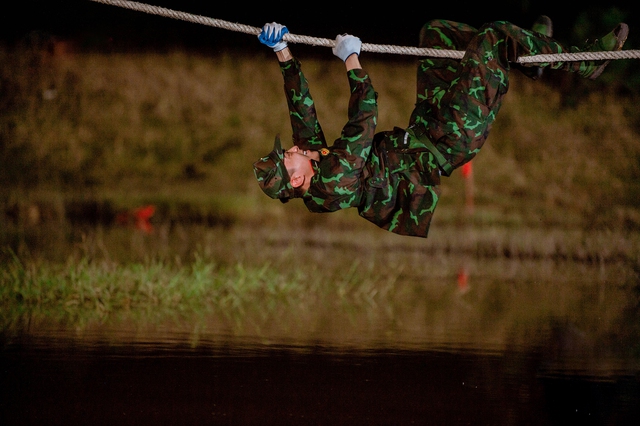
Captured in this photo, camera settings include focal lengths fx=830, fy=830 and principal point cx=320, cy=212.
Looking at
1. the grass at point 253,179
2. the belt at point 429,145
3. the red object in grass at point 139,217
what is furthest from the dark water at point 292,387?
the red object in grass at point 139,217

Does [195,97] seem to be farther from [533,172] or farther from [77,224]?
[533,172]

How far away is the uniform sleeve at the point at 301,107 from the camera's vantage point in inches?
142

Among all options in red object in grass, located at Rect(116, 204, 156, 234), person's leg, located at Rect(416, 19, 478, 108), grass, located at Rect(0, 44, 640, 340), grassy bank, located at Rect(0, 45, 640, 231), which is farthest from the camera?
grassy bank, located at Rect(0, 45, 640, 231)

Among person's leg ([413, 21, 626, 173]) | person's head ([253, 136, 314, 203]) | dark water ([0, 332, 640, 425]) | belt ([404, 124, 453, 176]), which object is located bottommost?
dark water ([0, 332, 640, 425])

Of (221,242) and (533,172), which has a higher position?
(533,172)

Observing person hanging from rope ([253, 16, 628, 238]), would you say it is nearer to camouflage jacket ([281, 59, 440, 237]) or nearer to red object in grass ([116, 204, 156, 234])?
camouflage jacket ([281, 59, 440, 237])

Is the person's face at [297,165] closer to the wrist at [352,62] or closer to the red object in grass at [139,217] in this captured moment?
the wrist at [352,62]

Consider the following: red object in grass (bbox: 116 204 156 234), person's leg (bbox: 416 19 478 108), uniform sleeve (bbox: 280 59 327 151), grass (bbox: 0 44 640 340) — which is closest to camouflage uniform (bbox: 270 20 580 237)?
uniform sleeve (bbox: 280 59 327 151)

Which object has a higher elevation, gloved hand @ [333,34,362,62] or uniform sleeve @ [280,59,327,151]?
gloved hand @ [333,34,362,62]

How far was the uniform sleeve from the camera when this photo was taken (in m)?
3.61

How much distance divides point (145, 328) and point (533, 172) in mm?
6671

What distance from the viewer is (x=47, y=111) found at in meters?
10.9

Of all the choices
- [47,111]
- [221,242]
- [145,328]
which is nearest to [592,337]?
[145,328]

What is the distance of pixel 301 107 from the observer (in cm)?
360
